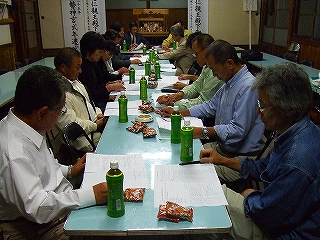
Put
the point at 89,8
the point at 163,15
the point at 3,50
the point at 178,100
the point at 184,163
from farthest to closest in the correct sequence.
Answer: the point at 163,15, the point at 89,8, the point at 3,50, the point at 178,100, the point at 184,163

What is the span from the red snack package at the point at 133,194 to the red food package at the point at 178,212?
A: 0.13 meters

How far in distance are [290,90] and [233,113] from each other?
956 millimetres

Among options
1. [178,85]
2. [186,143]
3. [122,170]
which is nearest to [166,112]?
[186,143]

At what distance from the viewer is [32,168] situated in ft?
4.01

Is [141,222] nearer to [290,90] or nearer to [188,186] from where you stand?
[188,186]

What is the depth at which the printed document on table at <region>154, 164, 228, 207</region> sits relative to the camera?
4.20 feet

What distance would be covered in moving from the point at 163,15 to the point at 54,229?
8.57 m

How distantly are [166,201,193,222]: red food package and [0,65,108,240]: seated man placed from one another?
26cm

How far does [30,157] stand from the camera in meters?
1.27

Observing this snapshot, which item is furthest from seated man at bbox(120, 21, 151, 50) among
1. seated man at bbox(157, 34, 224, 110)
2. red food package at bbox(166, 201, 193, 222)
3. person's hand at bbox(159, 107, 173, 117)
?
red food package at bbox(166, 201, 193, 222)

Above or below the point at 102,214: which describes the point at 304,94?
above

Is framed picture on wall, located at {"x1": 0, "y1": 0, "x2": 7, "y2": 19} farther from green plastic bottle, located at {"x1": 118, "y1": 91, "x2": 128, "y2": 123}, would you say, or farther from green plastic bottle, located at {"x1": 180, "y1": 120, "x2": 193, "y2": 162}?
green plastic bottle, located at {"x1": 180, "y1": 120, "x2": 193, "y2": 162}

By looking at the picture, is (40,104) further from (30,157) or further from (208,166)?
(208,166)

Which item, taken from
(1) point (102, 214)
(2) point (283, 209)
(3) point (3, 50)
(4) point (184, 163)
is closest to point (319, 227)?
(2) point (283, 209)
